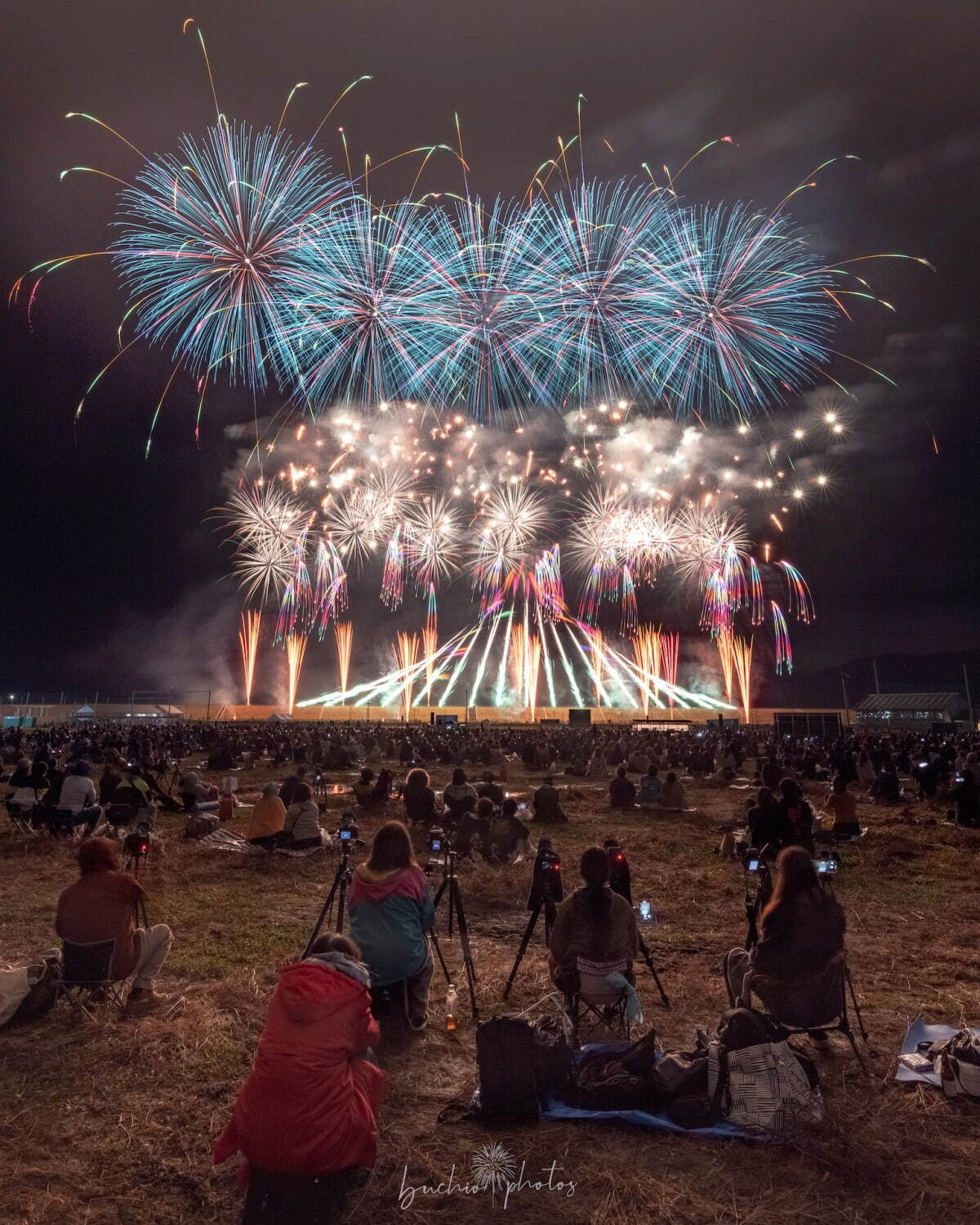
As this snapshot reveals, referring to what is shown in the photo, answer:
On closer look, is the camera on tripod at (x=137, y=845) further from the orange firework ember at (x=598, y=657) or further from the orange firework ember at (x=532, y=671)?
the orange firework ember at (x=598, y=657)

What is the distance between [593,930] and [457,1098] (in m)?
1.41

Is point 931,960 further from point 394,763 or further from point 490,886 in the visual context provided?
point 394,763

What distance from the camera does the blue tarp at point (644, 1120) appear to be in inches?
156

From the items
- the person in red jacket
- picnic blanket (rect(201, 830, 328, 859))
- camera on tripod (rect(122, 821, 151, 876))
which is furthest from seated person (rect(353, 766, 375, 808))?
the person in red jacket

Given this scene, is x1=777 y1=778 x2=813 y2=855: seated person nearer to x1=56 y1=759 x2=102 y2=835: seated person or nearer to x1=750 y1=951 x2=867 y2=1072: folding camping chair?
x1=750 y1=951 x2=867 y2=1072: folding camping chair

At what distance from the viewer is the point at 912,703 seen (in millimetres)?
78875

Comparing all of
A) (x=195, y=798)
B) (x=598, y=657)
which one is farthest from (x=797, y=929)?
(x=598, y=657)

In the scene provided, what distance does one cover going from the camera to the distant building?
7344 cm

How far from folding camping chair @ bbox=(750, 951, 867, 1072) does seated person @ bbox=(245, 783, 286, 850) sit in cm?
882

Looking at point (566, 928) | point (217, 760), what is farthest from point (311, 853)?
point (217, 760)

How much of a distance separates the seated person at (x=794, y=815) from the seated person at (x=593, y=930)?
4892 millimetres

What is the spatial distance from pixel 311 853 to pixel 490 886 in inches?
143

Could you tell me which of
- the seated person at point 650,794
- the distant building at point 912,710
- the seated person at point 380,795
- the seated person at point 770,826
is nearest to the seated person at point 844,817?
the seated person at point 770,826

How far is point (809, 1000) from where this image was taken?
4.80 meters
